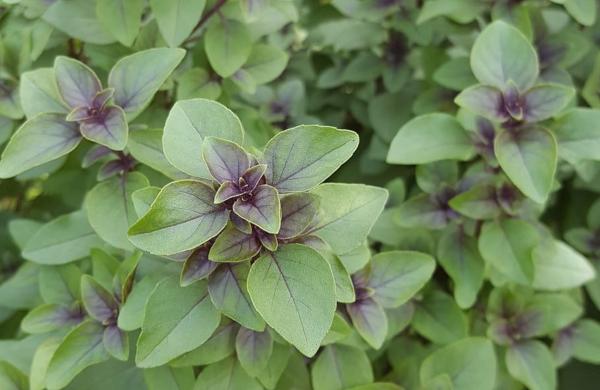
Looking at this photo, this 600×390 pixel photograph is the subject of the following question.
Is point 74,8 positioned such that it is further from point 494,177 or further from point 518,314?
point 518,314

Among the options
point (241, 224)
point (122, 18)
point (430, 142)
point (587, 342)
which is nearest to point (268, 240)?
point (241, 224)

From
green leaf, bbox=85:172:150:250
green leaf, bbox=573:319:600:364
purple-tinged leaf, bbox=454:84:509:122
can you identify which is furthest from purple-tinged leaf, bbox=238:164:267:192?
green leaf, bbox=573:319:600:364

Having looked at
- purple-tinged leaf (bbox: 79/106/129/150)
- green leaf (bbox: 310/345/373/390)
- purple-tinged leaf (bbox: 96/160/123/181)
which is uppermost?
purple-tinged leaf (bbox: 79/106/129/150)

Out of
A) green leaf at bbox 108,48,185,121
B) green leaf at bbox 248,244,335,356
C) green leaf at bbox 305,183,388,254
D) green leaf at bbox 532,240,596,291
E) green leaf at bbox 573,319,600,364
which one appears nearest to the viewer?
green leaf at bbox 248,244,335,356

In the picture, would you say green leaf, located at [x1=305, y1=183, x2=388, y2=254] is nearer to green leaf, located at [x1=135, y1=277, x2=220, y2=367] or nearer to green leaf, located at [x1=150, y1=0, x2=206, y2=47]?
green leaf, located at [x1=135, y1=277, x2=220, y2=367]

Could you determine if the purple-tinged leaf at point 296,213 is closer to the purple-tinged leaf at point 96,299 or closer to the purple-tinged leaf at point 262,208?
the purple-tinged leaf at point 262,208

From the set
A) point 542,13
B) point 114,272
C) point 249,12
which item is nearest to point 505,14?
point 542,13
